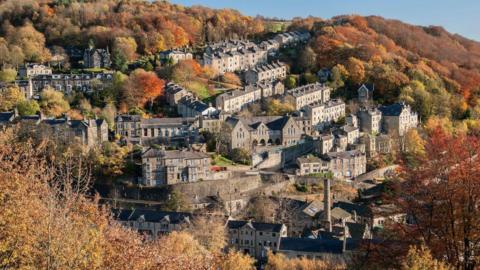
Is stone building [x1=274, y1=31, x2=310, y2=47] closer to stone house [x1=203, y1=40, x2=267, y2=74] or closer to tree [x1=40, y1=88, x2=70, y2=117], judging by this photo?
stone house [x1=203, y1=40, x2=267, y2=74]

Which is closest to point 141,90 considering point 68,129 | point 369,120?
point 68,129

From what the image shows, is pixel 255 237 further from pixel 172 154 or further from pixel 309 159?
pixel 309 159

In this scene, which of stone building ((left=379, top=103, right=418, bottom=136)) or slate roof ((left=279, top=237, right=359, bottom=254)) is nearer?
slate roof ((left=279, top=237, right=359, bottom=254))

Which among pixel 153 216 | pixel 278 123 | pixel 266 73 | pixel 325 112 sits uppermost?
pixel 266 73

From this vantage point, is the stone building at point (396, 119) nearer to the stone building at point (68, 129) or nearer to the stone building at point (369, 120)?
the stone building at point (369, 120)

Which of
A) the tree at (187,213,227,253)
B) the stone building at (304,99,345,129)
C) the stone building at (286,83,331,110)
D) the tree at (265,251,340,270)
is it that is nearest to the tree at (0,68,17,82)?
the stone building at (286,83,331,110)
